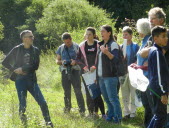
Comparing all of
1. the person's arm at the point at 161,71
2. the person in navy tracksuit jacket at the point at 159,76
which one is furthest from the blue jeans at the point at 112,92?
the person's arm at the point at 161,71

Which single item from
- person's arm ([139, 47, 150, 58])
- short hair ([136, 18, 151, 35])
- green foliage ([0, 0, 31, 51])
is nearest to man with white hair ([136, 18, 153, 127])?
short hair ([136, 18, 151, 35])

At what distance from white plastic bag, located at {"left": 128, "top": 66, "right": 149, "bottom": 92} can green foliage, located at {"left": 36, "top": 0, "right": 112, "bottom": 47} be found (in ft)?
54.3

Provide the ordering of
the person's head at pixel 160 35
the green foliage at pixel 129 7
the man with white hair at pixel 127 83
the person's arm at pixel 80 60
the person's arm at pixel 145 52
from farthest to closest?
the green foliage at pixel 129 7 → the person's arm at pixel 80 60 → the man with white hair at pixel 127 83 → the person's arm at pixel 145 52 → the person's head at pixel 160 35

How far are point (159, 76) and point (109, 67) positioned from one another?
6.71ft

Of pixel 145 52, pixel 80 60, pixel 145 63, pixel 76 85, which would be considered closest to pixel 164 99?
pixel 145 52

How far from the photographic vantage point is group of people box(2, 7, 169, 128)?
4930 mm

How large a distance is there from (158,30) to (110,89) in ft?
7.09

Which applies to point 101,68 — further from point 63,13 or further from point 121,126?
point 63,13

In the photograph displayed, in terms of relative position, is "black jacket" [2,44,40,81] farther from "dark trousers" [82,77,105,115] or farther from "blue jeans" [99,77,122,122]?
"dark trousers" [82,77,105,115]

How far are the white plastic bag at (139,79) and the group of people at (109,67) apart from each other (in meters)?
0.12

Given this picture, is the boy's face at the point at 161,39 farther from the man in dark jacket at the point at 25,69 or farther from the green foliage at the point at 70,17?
the green foliage at the point at 70,17

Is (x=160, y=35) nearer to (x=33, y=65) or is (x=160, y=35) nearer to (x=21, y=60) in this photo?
(x=33, y=65)

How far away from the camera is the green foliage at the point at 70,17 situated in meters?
23.4

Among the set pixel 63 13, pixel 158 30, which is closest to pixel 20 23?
pixel 63 13
